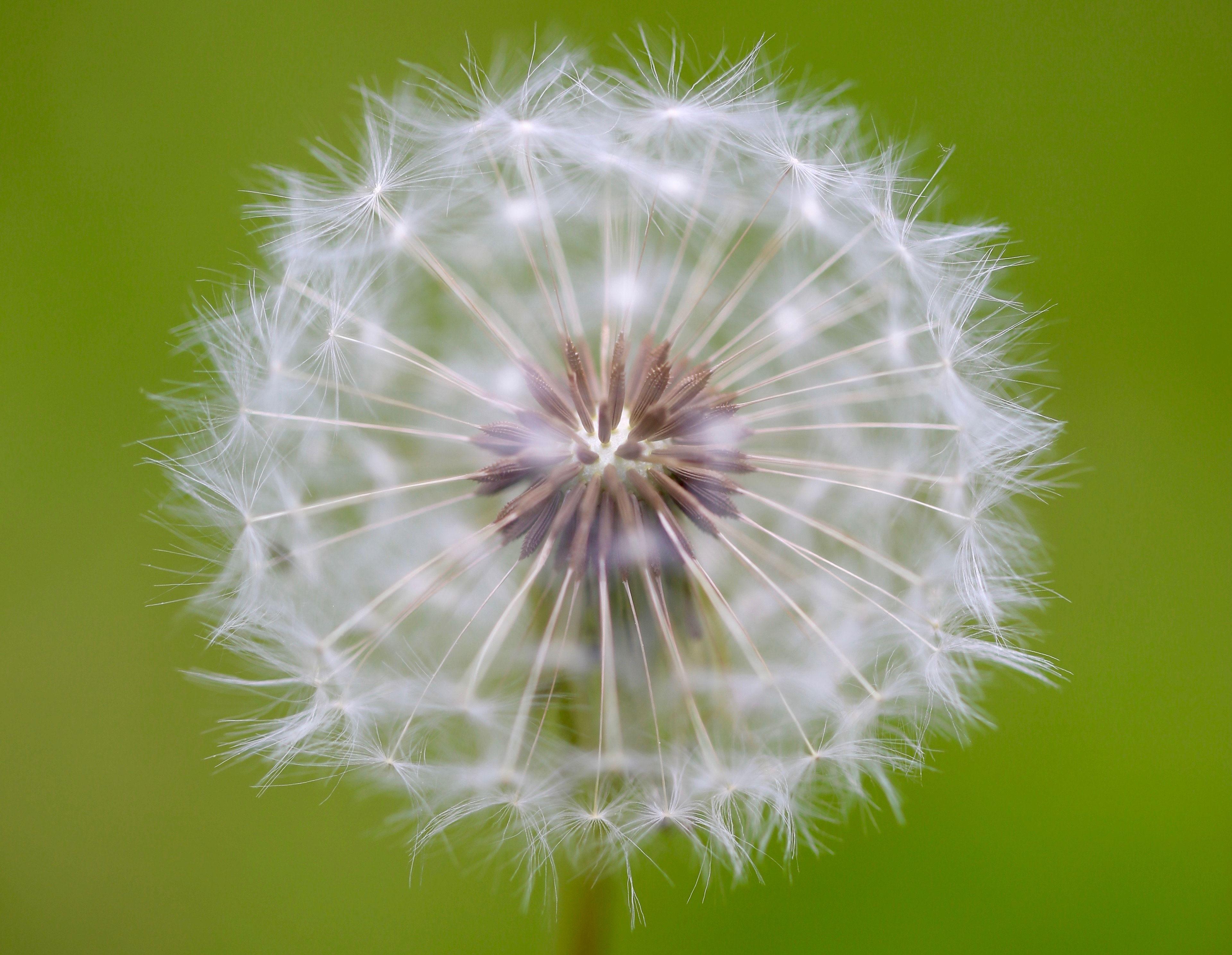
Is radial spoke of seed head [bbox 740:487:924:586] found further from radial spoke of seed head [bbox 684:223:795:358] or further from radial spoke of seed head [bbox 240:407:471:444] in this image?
radial spoke of seed head [bbox 240:407:471:444]

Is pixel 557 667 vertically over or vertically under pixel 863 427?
under

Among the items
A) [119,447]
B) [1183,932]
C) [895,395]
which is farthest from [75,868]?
[1183,932]

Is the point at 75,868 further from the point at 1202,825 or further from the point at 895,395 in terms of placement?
the point at 1202,825

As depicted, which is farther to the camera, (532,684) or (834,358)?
(834,358)

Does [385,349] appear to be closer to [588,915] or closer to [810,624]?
[810,624]

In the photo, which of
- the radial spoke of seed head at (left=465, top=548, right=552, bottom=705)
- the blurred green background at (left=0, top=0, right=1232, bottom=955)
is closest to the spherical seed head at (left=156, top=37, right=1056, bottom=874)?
the radial spoke of seed head at (left=465, top=548, right=552, bottom=705)

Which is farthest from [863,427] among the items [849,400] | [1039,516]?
[1039,516]

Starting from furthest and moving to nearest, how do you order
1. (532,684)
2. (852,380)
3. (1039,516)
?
(1039,516) → (852,380) → (532,684)
